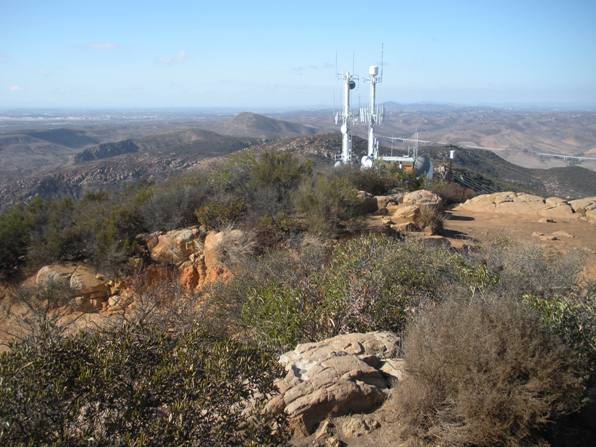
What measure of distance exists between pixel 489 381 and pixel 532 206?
41.1 ft

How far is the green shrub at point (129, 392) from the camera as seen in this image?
7.81ft

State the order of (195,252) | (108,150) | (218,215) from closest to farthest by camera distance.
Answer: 1. (195,252)
2. (218,215)
3. (108,150)

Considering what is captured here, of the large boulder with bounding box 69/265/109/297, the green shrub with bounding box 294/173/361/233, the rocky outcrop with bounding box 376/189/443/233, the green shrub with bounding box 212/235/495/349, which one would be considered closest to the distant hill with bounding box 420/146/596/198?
the rocky outcrop with bounding box 376/189/443/233

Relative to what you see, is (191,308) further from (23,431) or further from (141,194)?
(141,194)

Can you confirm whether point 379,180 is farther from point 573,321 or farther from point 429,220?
point 573,321

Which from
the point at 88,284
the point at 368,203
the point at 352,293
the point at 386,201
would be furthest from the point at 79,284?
the point at 386,201

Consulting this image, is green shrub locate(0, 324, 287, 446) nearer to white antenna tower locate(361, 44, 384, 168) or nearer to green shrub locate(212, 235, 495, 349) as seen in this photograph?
green shrub locate(212, 235, 495, 349)

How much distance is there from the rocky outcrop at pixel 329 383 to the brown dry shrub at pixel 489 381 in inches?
15.5

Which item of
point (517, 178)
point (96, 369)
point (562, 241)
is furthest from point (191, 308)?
point (517, 178)

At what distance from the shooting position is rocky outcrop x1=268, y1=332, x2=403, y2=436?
372 cm

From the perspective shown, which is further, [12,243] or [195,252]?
[12,243]

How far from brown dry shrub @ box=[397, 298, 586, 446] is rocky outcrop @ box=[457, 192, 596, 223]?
36.5 feet

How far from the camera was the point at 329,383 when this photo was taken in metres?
3.88

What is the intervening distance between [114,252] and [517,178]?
138 ft
